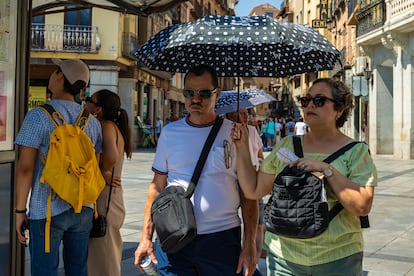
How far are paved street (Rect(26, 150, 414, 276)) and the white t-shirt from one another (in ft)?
8.01

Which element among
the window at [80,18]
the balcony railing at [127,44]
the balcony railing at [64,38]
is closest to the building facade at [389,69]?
the balcony railing at [127,44]

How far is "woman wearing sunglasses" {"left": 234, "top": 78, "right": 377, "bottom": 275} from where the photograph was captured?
2.38 meters

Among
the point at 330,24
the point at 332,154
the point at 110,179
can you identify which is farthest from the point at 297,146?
the point at 330,24

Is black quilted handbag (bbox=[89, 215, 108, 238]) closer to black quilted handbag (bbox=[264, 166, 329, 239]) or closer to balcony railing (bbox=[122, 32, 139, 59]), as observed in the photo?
black quilted handbag (bbox=[264, 166, 329, 239])

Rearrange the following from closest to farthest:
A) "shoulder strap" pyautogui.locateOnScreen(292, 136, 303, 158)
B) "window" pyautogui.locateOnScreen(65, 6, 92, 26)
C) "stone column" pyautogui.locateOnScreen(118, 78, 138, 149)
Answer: "shoulder strap" pyautogui.locateOnScreen(292, 136, 303, 158) → "window" pyautogui.locateOnScreen(65, 6, 92, 26) → "stone column" pyautogui.locateOnScreen(118, 78, 138, 149)

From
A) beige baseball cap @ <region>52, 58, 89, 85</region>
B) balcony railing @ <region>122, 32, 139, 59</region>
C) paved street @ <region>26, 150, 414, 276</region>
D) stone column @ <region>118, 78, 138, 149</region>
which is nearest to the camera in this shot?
beige baseball cap @ <region>52, 58, 89, 85</region>

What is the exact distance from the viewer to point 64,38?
25.6 m

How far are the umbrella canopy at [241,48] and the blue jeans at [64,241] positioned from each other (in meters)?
1.14

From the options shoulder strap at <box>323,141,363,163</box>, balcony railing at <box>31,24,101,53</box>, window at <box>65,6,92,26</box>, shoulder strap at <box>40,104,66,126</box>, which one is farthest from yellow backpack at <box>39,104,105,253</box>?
window at <box>65,6,92,26</box>

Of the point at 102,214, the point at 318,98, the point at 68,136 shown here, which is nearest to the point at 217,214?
the point at 318,98

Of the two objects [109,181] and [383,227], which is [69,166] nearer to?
[109,181]

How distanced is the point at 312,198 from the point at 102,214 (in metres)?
1.90

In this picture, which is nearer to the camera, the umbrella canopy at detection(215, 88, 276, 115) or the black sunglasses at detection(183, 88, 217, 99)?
the black sunglasses at detection(183, 88, 217, 99)

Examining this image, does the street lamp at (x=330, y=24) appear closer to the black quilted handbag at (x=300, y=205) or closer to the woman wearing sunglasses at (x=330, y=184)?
the woman wearing sunglasses at (x=330, y=184)
